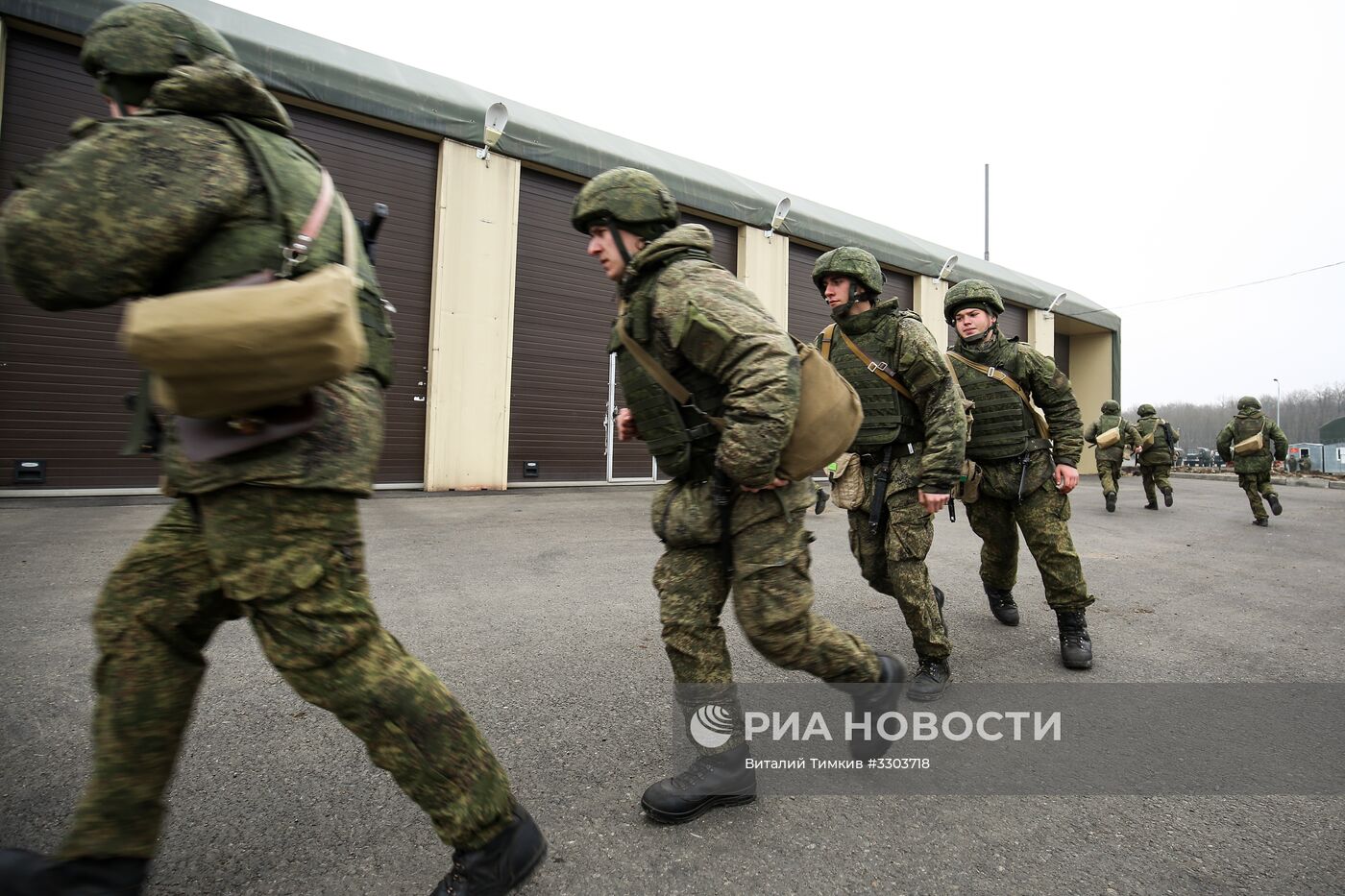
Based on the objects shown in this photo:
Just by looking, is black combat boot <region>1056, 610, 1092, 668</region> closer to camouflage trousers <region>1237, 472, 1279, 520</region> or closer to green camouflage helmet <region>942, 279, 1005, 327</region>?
green camouflage helmet <region>942, 279, 1005, 327</region>

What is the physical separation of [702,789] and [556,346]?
10.5 metres

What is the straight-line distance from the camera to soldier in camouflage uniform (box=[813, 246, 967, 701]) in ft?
9.86

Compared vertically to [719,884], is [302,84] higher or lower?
higher

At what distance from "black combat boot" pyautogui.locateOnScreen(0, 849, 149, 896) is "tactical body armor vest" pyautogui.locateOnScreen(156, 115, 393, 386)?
1.18 meters

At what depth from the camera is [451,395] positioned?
10.5 m

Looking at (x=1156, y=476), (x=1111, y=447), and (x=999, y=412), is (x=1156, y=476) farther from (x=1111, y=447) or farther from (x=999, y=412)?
(x=999, y=412)

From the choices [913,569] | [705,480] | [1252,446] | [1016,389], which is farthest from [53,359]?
[1252,446]

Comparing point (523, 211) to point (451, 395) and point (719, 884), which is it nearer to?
point (451, 395)

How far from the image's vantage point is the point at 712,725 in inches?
81.2

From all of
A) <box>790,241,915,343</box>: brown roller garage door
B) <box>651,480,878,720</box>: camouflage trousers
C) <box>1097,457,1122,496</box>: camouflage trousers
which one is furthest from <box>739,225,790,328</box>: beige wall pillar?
<box>651,480,878,720</box>: camouflage trousers

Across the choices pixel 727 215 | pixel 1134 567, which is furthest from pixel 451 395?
pixel 1134 567

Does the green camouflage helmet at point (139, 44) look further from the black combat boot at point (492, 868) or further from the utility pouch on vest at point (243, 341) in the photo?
→ the black combat boot at point (492, 868)

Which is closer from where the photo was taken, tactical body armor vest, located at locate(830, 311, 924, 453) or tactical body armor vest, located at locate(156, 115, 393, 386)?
tactical body armor vest, located at locate(156, 115, 393, 386)

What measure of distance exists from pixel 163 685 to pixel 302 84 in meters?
10.4
